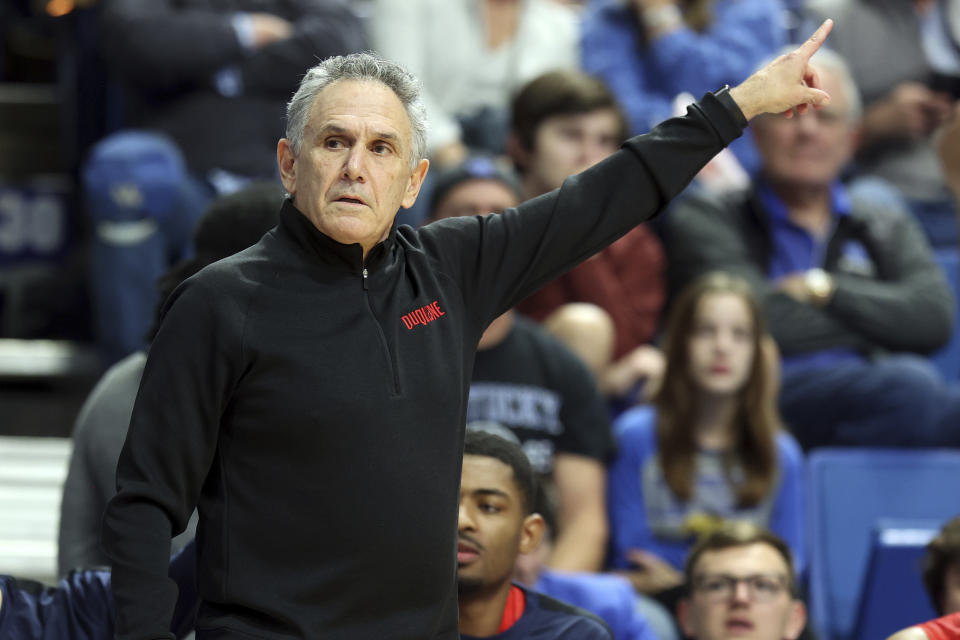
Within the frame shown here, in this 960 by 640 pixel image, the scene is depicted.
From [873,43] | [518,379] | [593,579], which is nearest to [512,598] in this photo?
[593,579]

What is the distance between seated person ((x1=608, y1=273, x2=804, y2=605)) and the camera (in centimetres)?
342

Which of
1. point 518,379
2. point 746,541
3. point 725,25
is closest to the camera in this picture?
point 746,541

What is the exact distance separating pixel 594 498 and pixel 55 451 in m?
1.53

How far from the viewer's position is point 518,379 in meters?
3.36

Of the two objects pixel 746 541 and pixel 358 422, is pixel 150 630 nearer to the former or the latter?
pixel 358 422

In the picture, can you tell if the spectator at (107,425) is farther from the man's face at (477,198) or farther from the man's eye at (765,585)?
the man's eye at (765,585)

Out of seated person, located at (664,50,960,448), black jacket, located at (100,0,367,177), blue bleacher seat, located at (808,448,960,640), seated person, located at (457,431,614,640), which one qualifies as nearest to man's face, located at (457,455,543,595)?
seated person, located at (457,431,614,640)

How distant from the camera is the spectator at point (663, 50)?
4.47 m

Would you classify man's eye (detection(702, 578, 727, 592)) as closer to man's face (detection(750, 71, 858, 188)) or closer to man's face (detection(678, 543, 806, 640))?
man's face (detection(678, 543, 806, 640))

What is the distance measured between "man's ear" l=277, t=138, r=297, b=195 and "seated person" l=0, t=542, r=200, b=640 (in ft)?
1.78

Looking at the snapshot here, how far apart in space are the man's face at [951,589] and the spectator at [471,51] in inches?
90.0

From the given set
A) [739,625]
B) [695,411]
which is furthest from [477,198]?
[739,625]

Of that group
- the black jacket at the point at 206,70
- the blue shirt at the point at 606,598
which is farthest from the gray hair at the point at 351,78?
the black jacket at the point at 206,70

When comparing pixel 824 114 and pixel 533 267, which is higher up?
pixel 824 114
